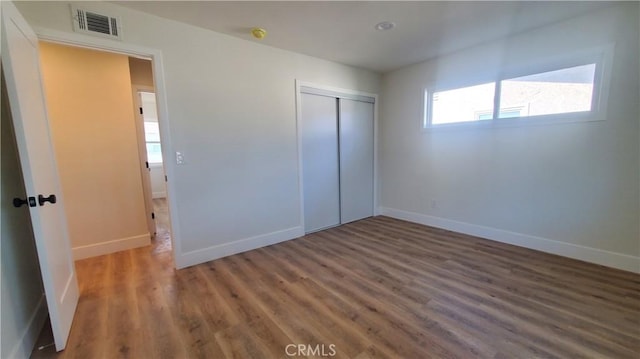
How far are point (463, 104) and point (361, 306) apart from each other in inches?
118

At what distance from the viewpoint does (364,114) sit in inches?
170

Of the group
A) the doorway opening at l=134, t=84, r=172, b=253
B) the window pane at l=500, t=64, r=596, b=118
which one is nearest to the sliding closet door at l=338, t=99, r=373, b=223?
the window pane at l=500, t=64, r=596, b=118

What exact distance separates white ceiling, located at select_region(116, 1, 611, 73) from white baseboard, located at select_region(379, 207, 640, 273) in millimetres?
2326

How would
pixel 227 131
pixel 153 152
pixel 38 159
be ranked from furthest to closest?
pixel 153 152
pixel 227 131
pixel 38 159

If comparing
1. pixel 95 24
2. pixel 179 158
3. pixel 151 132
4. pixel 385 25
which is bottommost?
pixel 179 158

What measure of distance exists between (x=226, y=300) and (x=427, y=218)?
3.08 meters

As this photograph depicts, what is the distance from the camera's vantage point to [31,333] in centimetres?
167

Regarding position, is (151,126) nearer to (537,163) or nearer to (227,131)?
(227,131)

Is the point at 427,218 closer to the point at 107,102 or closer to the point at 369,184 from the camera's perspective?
the point at 369,184

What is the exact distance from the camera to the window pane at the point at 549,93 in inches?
103

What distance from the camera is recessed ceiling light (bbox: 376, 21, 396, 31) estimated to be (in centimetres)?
257

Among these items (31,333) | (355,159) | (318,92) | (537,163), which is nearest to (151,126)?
(318,92)

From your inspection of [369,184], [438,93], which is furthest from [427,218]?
[438,93]

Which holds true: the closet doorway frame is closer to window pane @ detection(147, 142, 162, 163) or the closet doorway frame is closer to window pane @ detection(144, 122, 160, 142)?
window pane @ detection(144, 122, 160, 142)
